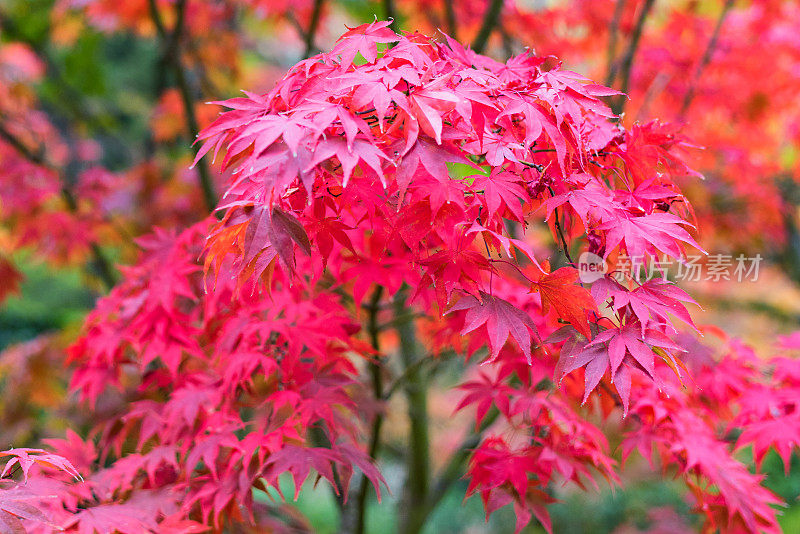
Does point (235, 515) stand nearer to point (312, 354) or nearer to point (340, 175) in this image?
point (312, 354)

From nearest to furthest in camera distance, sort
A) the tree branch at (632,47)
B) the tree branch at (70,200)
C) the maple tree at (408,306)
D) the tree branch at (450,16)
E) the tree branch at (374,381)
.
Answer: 1. the maple tree at (408,306)
2. the tree branch at (374,381)
3. the tree branch at (632,47)
4. the tree branch at (450,16)
5. the tree branch at (70,200)

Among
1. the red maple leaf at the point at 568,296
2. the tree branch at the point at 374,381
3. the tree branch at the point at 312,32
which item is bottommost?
the tree branch at the point at 374,381

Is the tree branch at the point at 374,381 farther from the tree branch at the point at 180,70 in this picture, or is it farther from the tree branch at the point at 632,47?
the tree branch at the point at 632,47

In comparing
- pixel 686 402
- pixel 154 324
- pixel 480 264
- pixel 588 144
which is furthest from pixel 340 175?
pixel 686 402

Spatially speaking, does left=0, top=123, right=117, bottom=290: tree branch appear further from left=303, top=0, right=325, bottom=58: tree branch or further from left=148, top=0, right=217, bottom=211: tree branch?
left=303, top=0, right=325, bottom=58: tree branch

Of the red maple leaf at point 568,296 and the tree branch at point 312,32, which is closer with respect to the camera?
the red maple leaf at point 568,296

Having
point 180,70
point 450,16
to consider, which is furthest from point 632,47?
point 180,70

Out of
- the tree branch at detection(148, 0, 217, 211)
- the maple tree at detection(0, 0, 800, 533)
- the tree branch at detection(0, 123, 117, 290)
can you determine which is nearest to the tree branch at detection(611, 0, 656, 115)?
the maple tree at detection(0, 0, 800, 533)

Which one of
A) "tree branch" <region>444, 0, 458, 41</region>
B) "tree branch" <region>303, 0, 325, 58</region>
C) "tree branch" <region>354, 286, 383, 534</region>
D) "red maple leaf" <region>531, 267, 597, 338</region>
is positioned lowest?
"tree branch" <region>354, 286, 383, 534</region>

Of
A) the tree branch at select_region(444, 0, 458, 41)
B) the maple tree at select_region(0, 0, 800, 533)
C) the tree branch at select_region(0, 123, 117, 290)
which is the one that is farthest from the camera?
the tree branch at select_region(0, 123, 117, 290)

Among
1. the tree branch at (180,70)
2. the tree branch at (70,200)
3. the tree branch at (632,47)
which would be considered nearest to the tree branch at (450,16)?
the tree branch at (632,47)

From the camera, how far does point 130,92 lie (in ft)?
25.6

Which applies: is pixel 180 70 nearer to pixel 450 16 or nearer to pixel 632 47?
pixel 450 16

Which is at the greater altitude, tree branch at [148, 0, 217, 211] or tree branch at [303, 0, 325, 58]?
tree branch at [303, 0, 325, 58]
